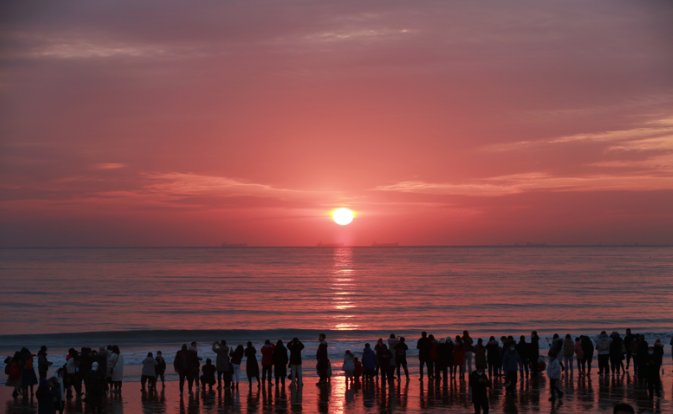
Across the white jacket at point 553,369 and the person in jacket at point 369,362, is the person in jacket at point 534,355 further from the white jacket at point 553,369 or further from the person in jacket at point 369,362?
the person in jacket at point 369,362

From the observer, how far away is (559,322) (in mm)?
53219

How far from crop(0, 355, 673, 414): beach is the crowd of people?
0.41 m

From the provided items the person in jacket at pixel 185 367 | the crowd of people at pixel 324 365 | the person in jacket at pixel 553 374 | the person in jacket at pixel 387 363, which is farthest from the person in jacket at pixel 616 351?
the person in jacket at pixel 185 367

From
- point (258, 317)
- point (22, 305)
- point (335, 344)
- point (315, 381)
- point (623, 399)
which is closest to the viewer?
point (623, 399)

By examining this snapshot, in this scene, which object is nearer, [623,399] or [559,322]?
[623,399]

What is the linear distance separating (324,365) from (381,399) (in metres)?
3.06

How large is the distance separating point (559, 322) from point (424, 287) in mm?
38077

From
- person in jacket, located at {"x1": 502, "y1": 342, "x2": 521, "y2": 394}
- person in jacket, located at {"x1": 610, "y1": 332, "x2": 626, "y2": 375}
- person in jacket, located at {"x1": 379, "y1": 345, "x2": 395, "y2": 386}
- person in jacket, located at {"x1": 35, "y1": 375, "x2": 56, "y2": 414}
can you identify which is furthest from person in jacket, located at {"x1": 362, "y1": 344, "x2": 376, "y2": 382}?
person in jacket, located at {"x1": 35, "y1": 375, "x2": 56, "y2": 414}

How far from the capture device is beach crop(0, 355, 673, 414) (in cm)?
1816

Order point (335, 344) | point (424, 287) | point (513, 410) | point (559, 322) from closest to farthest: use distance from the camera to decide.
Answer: point (513, 410) < point (335, 344) < point (559, 322) < point (424, 287)

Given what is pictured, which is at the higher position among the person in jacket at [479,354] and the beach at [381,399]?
the person in jacket at [479,354]

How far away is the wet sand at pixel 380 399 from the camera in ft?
59.6

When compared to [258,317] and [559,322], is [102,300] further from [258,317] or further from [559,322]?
[559,322]

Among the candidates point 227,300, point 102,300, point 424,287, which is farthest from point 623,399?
point 424,287
